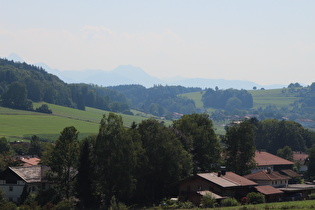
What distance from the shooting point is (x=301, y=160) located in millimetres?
133625

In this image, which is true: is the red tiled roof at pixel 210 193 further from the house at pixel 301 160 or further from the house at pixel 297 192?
the house at pixel 301 160

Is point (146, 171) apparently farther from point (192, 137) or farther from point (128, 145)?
point (192, 137)

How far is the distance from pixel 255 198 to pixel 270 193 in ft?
16.4

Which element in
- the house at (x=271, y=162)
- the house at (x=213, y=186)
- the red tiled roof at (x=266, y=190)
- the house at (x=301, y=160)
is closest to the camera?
the house at (x=213, y=186)

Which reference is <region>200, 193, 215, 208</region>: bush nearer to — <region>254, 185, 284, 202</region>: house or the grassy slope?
<region>254, 185, 284, 202</region>: house

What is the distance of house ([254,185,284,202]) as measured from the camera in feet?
240

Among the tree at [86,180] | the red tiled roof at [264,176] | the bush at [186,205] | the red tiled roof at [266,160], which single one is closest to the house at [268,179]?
the red tiled roof at [264,176]

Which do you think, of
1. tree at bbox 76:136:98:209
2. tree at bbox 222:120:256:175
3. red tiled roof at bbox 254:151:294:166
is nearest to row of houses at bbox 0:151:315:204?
tree at bbox 222:120:256:175

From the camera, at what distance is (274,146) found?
15288 centimetres

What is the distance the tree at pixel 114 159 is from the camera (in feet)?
218

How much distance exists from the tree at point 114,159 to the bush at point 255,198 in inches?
555

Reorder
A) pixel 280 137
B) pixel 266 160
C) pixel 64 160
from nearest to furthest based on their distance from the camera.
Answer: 1. pixel 64 160
2. pixel 266 160
3. pixel 280 137

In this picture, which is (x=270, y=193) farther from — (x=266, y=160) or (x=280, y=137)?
(x=280, y=137)

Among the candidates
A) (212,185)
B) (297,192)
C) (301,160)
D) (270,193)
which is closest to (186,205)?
(212,185)
